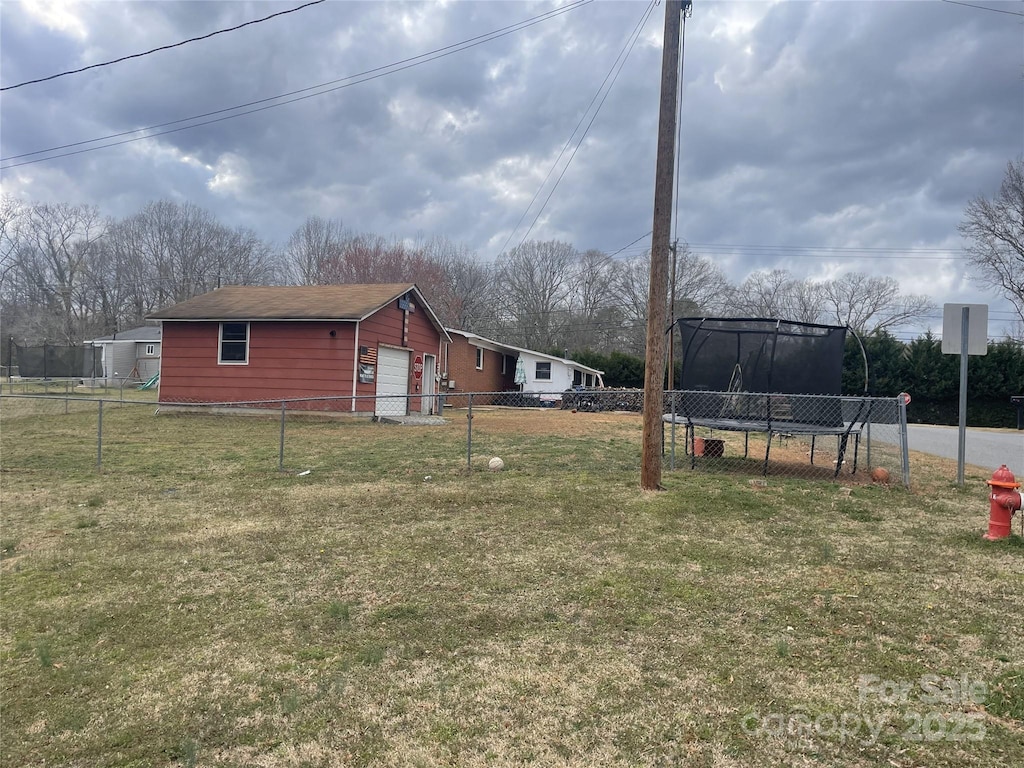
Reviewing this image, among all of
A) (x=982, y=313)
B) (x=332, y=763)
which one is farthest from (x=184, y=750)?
(x=982, y=313)

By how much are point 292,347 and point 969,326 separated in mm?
14482

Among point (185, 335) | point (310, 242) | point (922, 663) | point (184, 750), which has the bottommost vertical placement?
point (184, 750)

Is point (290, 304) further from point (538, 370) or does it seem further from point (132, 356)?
point (132, 356)

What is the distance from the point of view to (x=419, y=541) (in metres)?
5.30

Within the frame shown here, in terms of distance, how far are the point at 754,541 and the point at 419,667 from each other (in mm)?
3415

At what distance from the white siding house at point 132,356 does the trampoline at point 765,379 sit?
112 feet

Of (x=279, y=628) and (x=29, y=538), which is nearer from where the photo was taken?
(x=279, y=628)

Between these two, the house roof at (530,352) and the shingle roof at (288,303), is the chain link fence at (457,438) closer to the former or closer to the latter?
the shingle roof at (288,303)

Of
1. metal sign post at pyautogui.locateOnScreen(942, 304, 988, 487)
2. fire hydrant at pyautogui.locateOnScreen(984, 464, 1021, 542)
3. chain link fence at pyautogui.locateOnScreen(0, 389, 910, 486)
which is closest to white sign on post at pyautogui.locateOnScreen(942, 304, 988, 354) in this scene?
metal sign post at pyautogui.locateOnScreen(942, 304, 988, 487)

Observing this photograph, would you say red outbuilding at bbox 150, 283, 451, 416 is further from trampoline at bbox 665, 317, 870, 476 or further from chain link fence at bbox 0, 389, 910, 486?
trampoline at bbox 665, 317, 870, 476

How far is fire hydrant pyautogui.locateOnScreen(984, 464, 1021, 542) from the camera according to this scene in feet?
16.8

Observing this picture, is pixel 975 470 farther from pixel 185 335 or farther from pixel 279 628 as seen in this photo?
pixel 185 335

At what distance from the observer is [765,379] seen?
30.1ft

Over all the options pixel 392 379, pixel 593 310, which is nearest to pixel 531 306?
pixel 593 310
